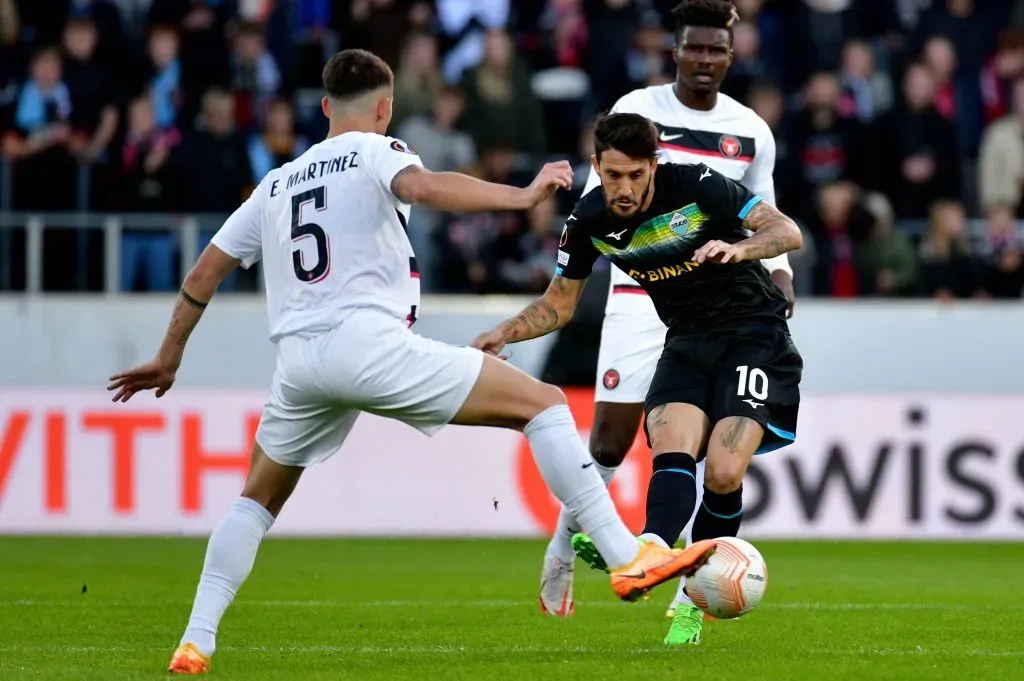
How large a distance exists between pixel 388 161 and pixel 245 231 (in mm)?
662

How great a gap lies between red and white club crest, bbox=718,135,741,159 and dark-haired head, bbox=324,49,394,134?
7.86 feet

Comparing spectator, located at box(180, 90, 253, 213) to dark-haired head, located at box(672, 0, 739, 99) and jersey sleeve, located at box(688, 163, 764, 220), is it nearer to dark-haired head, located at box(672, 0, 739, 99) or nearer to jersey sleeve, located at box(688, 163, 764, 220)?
dark-haired head, located at box(672, 0, 739, 99)

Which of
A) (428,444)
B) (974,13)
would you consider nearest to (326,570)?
(428,444)

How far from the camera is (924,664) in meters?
6.51

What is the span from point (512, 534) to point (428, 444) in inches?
36.5

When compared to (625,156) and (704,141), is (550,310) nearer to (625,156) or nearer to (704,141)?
(625,156)

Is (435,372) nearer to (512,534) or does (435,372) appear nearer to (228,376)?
(512,534)

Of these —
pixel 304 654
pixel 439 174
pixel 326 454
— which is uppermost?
pixel 439 174

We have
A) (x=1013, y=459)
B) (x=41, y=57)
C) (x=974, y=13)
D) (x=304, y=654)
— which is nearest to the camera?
(x=304, y=654)

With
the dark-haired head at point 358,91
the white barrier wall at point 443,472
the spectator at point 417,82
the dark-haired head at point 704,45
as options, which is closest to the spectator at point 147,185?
the white barrier wall at point 443,472

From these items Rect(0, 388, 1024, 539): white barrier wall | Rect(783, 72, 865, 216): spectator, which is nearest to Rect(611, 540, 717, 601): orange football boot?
Rect(0, 388, 1024, 539): white barrier wall

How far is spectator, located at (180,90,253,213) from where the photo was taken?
14.4 meters

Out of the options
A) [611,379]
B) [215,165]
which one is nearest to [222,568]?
[611,379]

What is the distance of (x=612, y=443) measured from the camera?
8289 millimetres
